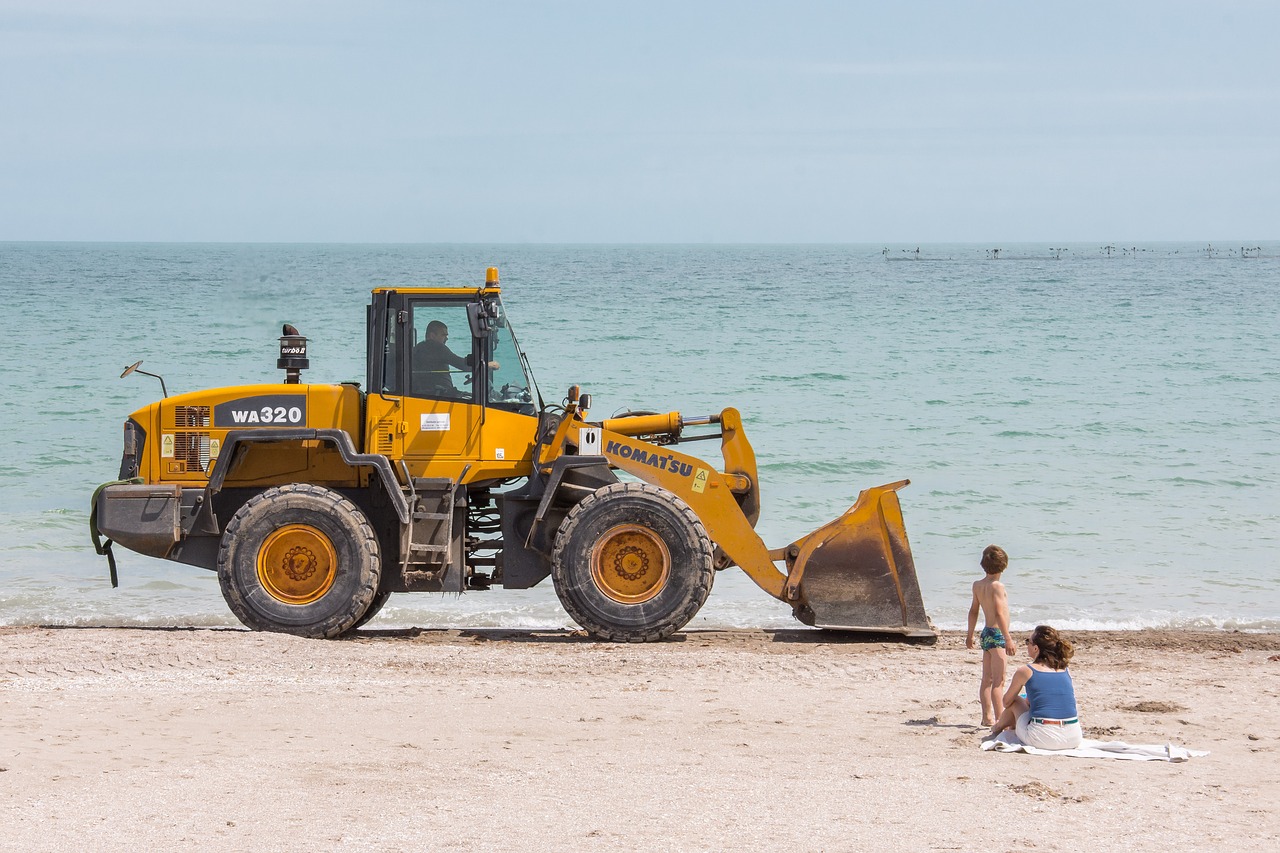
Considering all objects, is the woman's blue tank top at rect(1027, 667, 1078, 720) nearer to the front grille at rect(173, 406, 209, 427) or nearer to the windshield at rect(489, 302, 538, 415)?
the windshield at rect(489, 302, 538, 415)

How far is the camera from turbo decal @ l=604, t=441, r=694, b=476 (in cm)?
1077

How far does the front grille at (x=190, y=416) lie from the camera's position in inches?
425

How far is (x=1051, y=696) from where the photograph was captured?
7734 millimetres

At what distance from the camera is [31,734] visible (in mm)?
7871

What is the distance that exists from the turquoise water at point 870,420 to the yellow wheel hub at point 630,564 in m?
1.94

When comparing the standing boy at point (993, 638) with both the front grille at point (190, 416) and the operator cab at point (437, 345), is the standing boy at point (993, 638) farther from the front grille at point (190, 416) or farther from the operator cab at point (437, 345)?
the front grille at point (190, 416)

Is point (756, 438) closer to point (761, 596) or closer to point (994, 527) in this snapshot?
point (994, 527)

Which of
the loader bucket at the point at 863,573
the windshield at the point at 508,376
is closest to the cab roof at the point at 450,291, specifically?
the windshield at the point at 508,376

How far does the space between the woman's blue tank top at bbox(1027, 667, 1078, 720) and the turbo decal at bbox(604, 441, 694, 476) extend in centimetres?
364

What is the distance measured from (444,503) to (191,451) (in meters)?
1.99

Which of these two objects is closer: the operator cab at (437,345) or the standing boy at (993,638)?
the standing boy at (993,638)

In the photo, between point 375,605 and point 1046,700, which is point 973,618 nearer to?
point 1046,700

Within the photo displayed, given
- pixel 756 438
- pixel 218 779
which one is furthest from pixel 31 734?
pixel 756 438

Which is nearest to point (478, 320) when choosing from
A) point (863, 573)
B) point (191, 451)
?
point (191, 451)
